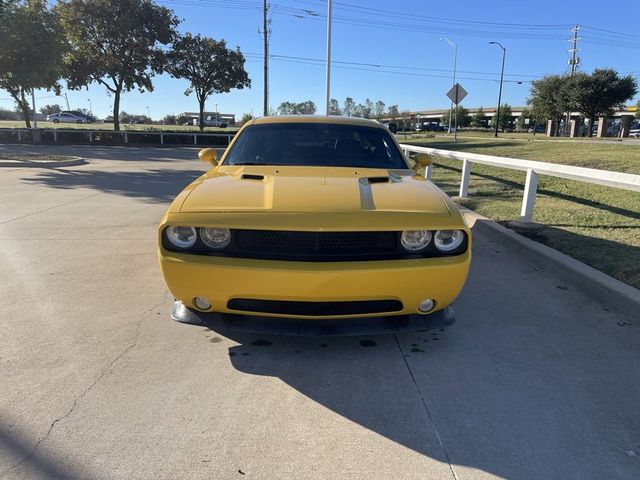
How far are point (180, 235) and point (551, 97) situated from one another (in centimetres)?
6596

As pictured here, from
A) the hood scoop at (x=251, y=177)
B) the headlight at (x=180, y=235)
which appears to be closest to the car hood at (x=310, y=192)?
the hood scoop at (x=251, y=177)

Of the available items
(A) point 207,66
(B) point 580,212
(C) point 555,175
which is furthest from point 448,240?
(A) point 207,66

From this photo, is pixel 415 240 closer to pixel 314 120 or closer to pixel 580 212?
pixel 314 120

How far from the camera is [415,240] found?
9.98 feet

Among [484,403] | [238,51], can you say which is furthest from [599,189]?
[238,51]

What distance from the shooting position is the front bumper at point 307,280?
2824mm

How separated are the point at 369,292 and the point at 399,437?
823 millimetres

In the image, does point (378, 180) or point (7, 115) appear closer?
point (378, 180)

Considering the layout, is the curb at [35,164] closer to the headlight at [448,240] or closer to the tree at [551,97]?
the headlight at [448,240]

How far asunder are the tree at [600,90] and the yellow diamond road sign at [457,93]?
4229 centimetres

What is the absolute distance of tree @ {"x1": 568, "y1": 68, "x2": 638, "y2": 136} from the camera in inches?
2162

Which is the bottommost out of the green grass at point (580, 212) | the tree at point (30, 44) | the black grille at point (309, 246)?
the green grass at point (580, 212)

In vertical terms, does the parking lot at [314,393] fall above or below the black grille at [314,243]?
below

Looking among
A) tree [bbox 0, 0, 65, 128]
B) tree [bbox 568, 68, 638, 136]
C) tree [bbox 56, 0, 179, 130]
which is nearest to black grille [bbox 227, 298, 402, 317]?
tree [bbox 0, 0, 65, 128]
